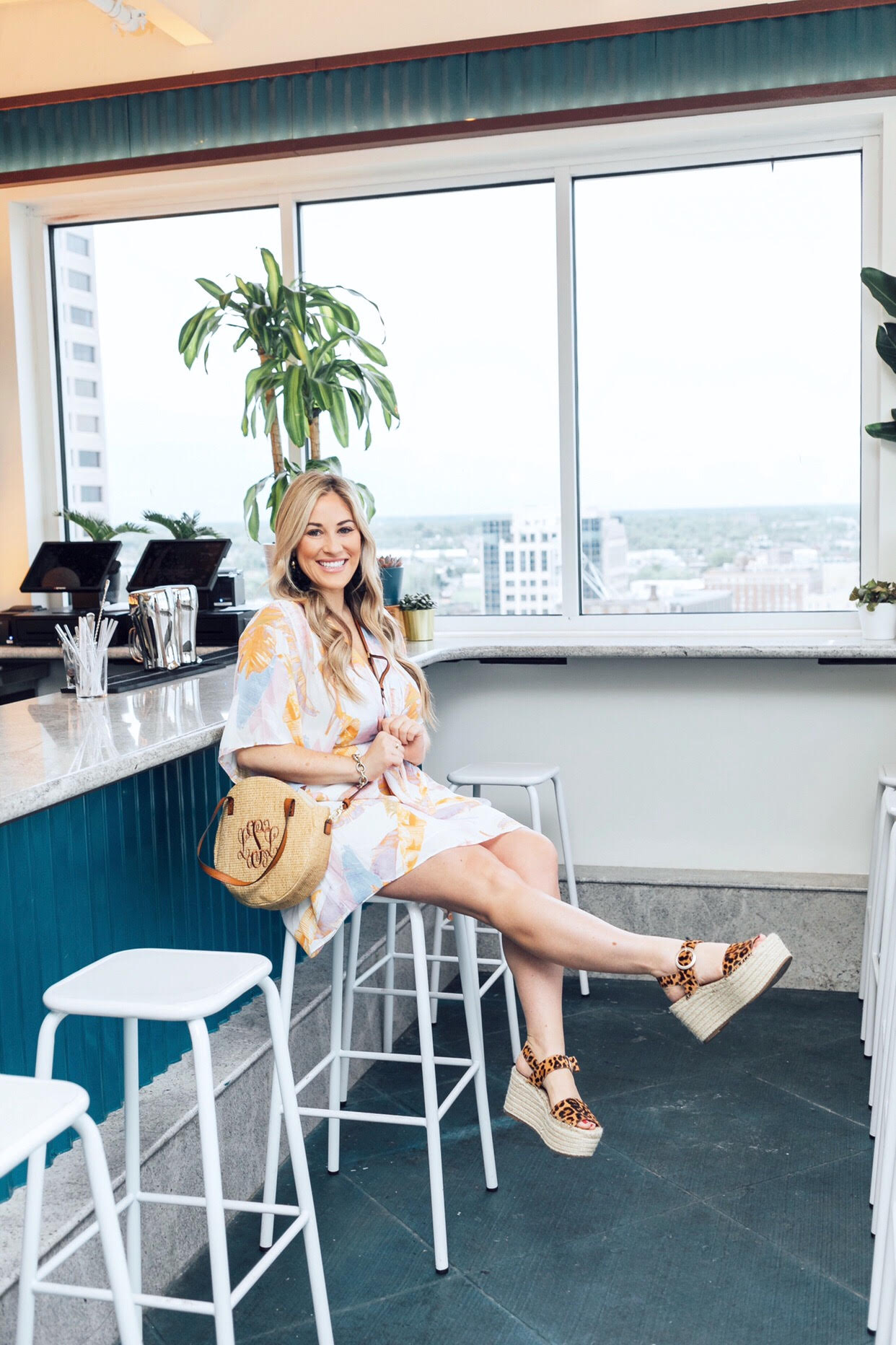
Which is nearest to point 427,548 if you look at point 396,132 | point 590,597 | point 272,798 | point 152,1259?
point 590,597

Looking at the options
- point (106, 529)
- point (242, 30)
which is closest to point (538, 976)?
point (106, 529)

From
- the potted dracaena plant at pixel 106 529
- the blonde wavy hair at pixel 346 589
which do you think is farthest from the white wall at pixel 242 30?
the blonde wavy hair at pixel 346 589

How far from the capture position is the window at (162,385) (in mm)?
4324

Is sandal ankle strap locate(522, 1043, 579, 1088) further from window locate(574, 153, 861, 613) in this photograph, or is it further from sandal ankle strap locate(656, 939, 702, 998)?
window locate(574, 153, 861, 613)

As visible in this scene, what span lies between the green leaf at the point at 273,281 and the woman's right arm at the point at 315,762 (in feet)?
5.67

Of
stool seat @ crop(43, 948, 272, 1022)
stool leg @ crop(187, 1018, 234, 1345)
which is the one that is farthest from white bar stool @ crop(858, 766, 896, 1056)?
stool leg @ crop(187, 1018, 234, 1345)

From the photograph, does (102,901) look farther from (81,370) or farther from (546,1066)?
(81,370)

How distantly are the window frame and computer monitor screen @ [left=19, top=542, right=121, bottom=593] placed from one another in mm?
469

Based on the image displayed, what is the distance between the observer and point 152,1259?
215cm

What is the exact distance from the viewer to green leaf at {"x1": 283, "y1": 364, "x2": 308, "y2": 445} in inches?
142

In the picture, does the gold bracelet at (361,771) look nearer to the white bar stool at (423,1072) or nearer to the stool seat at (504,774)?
the white bar stool at (423,1072)

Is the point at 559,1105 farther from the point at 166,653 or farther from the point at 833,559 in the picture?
the point at 833,559

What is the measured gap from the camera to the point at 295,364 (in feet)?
12.1

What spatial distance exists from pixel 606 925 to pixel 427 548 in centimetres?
219
